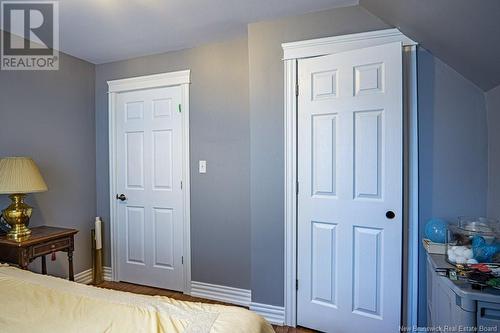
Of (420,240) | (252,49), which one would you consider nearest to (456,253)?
(420,240)

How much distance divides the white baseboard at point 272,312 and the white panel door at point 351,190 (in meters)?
A: 0.14

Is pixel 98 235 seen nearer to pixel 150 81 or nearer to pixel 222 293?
pixel 222 293

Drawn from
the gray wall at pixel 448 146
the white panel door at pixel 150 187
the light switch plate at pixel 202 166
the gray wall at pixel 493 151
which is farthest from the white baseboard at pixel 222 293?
the gray wall at pixel 493 151

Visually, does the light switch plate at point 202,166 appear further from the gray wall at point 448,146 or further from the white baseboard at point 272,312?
the gray wall at point 448,146

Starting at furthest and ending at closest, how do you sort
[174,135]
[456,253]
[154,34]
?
[174,135] < [154,34] < [456,253]

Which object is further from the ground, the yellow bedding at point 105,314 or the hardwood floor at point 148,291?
the yellow bedding at point 105,314

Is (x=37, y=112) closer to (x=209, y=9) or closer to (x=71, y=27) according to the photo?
(x=71, y=27)

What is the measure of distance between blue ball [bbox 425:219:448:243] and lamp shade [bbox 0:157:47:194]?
8.81 feet

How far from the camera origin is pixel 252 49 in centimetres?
225

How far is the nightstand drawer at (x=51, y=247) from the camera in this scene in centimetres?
207

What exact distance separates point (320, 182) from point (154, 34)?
1873 mm

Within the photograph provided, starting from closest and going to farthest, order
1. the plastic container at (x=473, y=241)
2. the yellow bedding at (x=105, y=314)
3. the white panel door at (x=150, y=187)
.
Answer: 1. the yellow bedding at (x=105, y=314)
2. the plastic container at (x=473, y=241)
3. the white panel door at (x=150, y=187)

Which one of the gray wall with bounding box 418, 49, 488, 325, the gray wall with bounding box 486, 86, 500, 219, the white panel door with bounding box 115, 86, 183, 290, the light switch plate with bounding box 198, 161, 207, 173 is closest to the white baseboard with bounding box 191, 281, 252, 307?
the white panel door with bounding box 115, 86, 183, 290

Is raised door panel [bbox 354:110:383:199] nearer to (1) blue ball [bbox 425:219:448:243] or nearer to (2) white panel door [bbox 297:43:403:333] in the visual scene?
(2) white panel door [bbox 297:43:403:333]
